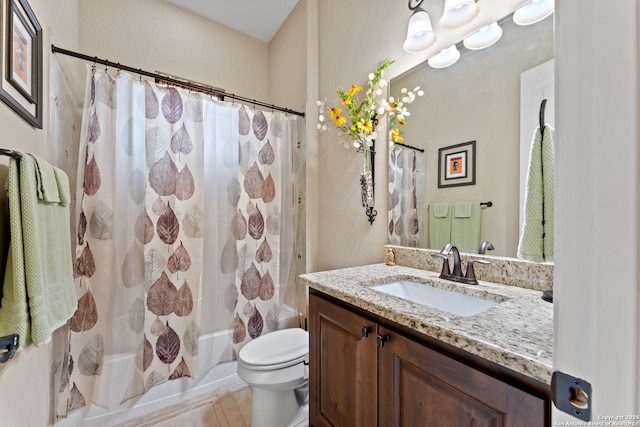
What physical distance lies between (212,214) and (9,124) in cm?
110

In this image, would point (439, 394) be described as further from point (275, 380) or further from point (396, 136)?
point (396, 136)

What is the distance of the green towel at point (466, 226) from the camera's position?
1.18 metres

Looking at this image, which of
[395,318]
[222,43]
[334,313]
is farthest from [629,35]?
[222,43]

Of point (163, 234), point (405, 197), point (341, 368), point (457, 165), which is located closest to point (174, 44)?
point (163, 234)

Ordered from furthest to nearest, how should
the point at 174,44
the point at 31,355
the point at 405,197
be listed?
the point at 174,44
the point at 405,197
the point at 31,355

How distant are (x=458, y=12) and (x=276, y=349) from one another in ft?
6.19

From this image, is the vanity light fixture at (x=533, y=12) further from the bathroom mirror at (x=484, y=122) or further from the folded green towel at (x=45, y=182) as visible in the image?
the folded green towel at (x=45, y=182)

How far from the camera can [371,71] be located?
163 centimetres

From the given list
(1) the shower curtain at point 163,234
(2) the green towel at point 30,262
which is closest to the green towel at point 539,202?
(1) the shower curtain at point 163,234

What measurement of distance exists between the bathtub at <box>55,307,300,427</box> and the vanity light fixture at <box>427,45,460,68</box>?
1.98 meters

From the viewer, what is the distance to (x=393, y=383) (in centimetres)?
81

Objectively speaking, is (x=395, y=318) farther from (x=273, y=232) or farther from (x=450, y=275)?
(x=273, y=232)

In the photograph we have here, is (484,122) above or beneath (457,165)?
above

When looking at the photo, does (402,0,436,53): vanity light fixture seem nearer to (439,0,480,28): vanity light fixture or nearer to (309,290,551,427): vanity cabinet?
(439,0,480,28): vanity light fixture
